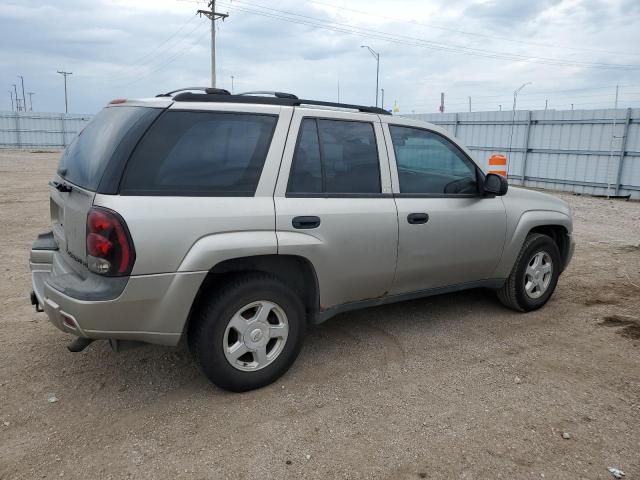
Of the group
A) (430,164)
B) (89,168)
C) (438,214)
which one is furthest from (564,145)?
(89,168)

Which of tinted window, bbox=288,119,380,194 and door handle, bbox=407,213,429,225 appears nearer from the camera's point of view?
tinted window, bbox=288,119,380,194

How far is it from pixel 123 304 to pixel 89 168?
87 centimetres

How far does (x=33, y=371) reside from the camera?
3.60 m

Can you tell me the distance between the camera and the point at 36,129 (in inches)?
1444

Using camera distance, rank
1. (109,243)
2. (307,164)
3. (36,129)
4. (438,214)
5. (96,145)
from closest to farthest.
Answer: (109,243), (96,145), (307,164), (438,214), (36,129)

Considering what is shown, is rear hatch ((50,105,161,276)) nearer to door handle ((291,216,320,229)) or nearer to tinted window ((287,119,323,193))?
tinted window ((287,119,323,193))

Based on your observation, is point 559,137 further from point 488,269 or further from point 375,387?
point 375,387

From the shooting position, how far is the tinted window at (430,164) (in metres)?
3.98

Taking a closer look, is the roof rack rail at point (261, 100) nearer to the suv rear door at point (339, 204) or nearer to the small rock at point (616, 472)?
the suv rear door at point (339, 204)

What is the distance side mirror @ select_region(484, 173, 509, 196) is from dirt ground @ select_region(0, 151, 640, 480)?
121 centimetres

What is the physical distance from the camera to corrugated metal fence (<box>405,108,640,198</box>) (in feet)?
45.5

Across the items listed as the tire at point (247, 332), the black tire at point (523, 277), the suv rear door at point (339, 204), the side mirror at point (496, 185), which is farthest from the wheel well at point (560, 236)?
the tire at point (247, 332)

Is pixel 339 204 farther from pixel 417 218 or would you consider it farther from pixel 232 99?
→ pixel 232 99

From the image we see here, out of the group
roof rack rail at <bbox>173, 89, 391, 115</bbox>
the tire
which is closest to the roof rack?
roof rack rail at <bbox>173, 89, 391, 115</bbox>
